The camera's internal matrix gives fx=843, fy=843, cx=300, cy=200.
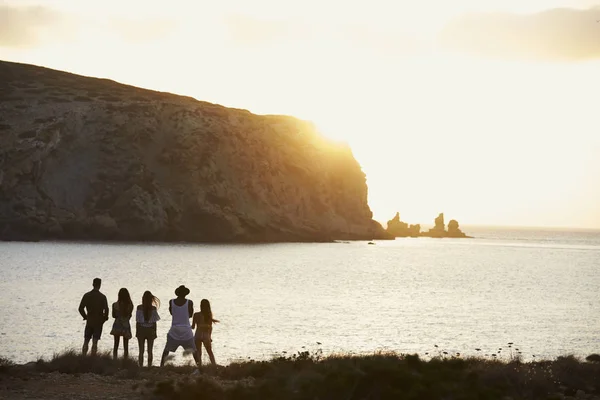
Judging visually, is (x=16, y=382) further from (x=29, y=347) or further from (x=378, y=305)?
(x=378, y=305)

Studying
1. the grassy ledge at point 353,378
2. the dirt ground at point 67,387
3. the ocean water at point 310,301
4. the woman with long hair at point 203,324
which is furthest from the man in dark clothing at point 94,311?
the ocean water at point 310,301

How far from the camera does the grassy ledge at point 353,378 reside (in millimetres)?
15328

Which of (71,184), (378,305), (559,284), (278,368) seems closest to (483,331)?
(378,305)

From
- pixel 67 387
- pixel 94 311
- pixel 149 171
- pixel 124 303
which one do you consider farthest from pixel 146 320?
pixel 149 171

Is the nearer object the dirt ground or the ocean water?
the dirt ground

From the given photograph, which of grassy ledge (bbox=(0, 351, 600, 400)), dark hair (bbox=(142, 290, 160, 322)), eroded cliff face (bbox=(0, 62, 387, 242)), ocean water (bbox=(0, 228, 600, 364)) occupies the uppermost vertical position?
eroded cliff face (bbox=(0, 62, 387, 242))

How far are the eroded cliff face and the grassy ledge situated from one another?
100677 millimetres

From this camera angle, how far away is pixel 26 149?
117625 millimetres

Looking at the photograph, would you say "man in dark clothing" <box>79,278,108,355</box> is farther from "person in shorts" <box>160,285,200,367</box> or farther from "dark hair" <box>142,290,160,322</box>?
"person in shorts" <box>160,285,200,367</box>

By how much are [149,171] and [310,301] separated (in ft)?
241

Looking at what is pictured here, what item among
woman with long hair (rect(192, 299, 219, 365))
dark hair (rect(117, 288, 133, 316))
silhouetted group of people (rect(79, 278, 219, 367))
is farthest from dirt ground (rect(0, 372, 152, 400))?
woman with long hair (rect(192, 299, 219, 365))

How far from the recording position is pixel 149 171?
12331 centimetres

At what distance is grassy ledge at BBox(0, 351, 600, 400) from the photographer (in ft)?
50.3

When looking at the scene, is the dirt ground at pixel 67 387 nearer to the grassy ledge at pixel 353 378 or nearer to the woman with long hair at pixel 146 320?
the grassy ledge at pixel 353 378
